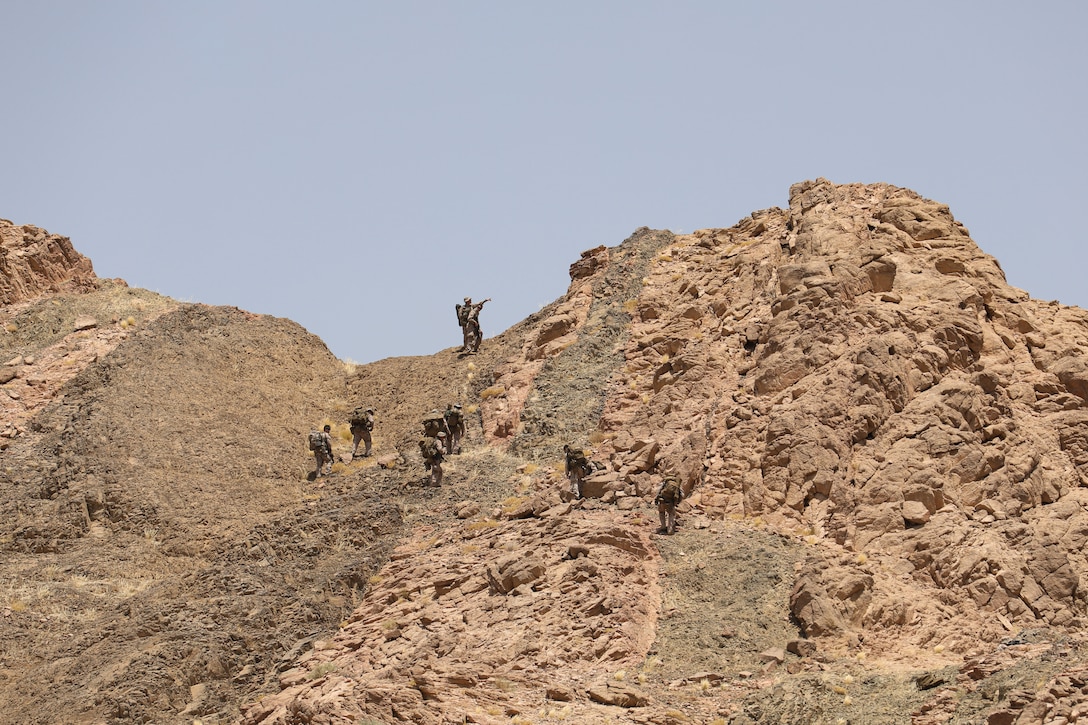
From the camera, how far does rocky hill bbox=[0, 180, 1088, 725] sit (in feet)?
72.9

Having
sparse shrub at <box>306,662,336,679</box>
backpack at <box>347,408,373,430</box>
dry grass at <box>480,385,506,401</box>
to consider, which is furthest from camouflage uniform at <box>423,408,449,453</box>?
sparse shrub at <box>306,662,336,679</box>

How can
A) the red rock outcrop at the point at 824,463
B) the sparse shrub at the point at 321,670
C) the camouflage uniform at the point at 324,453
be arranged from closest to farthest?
the red rock outcrop at the point at 824,463 < the sparse shrub at the point at 321,670 < the camouflage uniform at the point at 324,453

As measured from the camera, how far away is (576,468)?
29234mm

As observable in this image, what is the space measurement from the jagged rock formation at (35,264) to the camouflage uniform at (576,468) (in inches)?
894

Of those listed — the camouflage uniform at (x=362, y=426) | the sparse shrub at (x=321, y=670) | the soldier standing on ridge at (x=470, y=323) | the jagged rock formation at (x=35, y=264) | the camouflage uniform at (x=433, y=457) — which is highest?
the jagged rock formation at (x=35, y=264)

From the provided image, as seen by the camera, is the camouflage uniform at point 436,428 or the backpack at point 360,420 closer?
the camouflage uniform at point 436,428

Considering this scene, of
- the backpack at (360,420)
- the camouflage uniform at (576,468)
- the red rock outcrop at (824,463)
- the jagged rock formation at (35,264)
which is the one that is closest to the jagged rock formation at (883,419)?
the red rock outcrop at (824,463)

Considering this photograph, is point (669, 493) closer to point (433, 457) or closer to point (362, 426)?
point (433, 457)

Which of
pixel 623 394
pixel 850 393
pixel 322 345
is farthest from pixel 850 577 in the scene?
pixel 322 345

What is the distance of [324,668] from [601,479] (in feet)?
22.9

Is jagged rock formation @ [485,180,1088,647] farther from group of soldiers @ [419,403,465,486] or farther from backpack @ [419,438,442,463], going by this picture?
backpack @ [419,438,442,463]

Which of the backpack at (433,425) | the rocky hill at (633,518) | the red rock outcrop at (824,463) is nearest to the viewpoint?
the rocky hill at (633,518)

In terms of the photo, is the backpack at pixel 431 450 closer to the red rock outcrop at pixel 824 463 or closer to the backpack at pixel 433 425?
the backpack at pixel 433 425

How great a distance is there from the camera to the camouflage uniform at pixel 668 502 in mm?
26750
